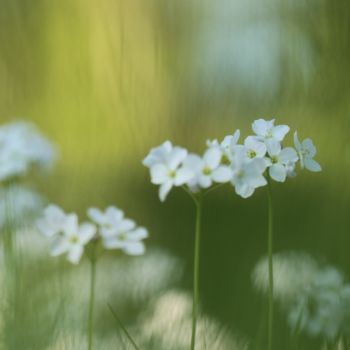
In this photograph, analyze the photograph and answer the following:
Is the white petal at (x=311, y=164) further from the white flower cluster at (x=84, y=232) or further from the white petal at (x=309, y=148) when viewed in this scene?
the white flower cluster at (x=84, y=232)

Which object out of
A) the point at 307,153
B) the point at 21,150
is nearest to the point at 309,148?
the point at 307,153

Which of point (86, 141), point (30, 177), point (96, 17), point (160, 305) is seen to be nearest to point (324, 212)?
point (160, 305)

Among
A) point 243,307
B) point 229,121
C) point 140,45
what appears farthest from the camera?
point 140,45

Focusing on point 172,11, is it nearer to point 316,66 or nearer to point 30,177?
point 316,66

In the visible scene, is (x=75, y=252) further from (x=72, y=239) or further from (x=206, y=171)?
(x=206, y=171)

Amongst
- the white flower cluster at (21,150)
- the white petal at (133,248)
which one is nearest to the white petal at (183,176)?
the white petal at (133,248)

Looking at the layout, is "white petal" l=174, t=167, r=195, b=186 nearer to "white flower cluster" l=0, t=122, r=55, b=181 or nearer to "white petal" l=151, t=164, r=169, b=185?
"white petal" l=151, t=164, r=169, b=185
